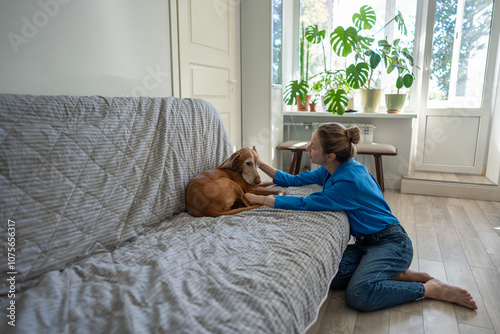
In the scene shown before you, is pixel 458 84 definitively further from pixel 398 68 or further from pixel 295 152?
pixel 295 152

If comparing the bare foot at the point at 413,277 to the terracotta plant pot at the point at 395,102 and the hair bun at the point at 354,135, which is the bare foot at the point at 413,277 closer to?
the hair bun at the point at 354,135

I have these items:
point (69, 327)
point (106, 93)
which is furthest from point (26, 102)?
point (69, 327)

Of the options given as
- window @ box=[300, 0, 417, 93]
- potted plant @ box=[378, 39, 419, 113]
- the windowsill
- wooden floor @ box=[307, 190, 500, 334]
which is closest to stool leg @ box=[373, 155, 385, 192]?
wooden floor @ box=[307, 190, 500, 334]

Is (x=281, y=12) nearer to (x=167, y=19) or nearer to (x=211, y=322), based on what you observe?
(x=167, y=19)

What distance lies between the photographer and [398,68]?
3.60m

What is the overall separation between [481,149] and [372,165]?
1.07 m

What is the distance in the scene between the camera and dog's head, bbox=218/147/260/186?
6.19ft

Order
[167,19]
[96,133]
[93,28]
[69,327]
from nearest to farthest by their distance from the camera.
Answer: [69,327]
[96,133]
[93,28]
[167,19]

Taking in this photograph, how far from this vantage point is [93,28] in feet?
5.66

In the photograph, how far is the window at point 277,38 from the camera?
3488mm

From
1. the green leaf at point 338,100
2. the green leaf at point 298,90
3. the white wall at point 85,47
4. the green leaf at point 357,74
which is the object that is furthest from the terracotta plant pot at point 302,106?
the white wall at point 85,47

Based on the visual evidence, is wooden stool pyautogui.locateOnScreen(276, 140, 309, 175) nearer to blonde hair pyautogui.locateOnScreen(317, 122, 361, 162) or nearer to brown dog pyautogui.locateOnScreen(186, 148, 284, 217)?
brown dog pyautogui.locateOnScreen(186, 148, 284, 217)

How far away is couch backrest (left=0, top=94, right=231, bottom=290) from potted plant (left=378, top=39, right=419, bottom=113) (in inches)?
98.8

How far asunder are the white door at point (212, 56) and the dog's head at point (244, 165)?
0.87 meters
